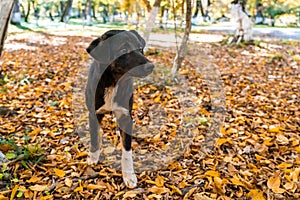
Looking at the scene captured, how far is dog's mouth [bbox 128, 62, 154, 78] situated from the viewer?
2.68 metres

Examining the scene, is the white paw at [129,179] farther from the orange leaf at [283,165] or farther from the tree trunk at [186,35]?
the tree trunk at [186,35]

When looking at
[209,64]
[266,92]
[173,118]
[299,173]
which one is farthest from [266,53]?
[299,173]

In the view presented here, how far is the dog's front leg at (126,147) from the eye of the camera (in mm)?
3074

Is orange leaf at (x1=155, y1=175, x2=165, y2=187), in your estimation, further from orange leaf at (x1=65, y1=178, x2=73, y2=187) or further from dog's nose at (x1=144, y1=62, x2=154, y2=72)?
dog's nose at (x1=144, y1=62, x2=154, y2=72)

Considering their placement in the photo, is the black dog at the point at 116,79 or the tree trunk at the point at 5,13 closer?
the black dog at the point at 116,79

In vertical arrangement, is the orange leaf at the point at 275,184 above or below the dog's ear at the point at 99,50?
below

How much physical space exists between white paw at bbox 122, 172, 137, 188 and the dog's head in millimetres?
1049

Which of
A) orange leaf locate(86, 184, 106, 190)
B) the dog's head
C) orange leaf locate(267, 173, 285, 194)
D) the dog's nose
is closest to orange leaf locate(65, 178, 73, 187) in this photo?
orange leaf locate(86, 184, 106, 190)

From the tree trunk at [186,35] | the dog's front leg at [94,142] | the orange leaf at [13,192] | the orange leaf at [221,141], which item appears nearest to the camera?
the orange leaf at [13,192]

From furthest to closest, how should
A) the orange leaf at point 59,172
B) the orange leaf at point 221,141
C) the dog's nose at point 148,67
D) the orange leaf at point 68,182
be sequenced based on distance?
the orange leaf at point 221,141 → the orange leaf at point 59,172 → the orange leaf at point 68,182 → the dog's nose at point 148,67

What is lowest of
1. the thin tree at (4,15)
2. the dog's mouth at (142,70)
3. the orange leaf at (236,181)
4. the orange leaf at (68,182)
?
the orange leaf at (236,181)

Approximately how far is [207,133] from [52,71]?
4815 millimetres

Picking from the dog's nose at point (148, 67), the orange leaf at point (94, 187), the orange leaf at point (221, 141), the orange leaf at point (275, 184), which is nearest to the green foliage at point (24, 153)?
the orange leaf at point (94, 187)

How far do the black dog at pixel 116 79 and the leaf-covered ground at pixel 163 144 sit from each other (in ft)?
0.94
